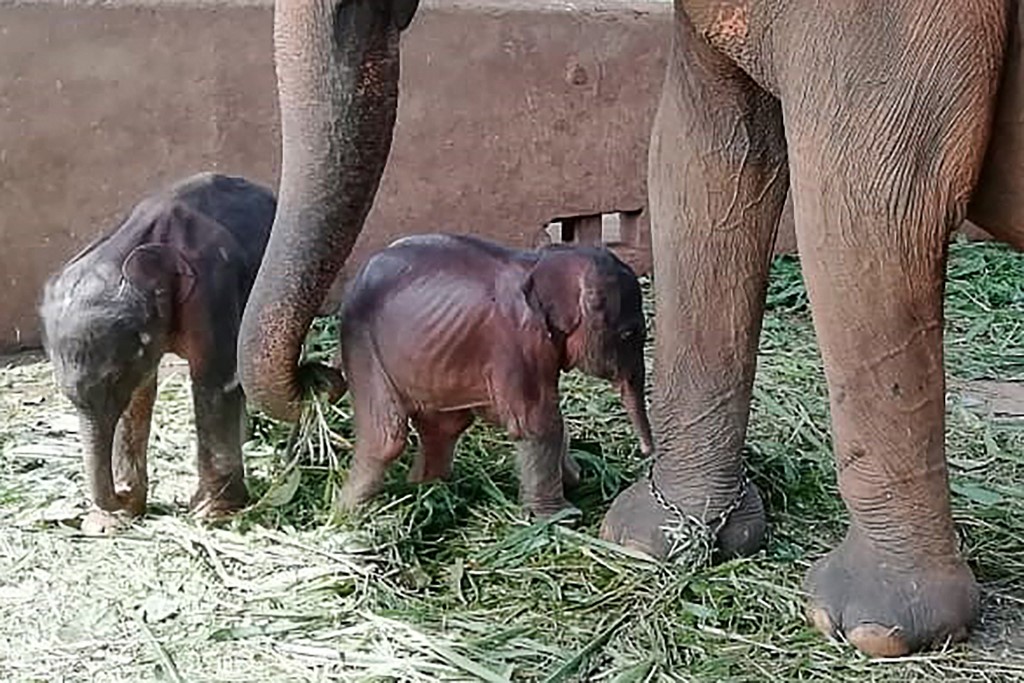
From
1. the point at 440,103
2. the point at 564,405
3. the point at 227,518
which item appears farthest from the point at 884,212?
the point at 440,103

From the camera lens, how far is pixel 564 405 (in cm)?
288

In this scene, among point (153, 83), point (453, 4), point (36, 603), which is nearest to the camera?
point (36, 603)

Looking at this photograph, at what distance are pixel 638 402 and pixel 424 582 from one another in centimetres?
38

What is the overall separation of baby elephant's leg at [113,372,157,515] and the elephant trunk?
0.61 meters

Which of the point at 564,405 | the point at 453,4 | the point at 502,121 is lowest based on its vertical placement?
the point at 564,405

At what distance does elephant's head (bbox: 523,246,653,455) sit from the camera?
2094 millimetres

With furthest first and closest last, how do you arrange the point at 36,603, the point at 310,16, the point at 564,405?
the point at 564,405
the point at 36,603
the point at 310,16

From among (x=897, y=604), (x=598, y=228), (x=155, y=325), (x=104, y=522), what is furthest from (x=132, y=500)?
(x=598, y=228)

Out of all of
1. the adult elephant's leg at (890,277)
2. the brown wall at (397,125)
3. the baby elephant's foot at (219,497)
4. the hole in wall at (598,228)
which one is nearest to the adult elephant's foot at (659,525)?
the adult elephant's leg at (890,277)

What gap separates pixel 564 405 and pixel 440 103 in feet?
3.16

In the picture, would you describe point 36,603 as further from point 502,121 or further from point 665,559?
point 502,121

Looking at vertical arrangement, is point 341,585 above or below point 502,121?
below

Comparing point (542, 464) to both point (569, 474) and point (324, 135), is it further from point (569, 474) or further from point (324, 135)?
point (324, 135)

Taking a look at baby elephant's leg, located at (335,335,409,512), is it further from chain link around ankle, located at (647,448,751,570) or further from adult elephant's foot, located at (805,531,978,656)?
adult elephant's foot, located at (805,531,978,656)
